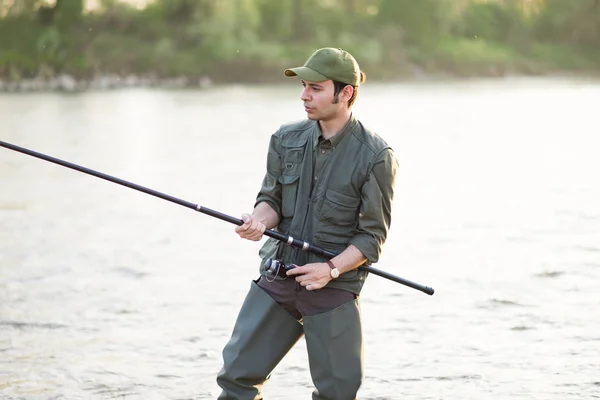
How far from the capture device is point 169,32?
6206cm

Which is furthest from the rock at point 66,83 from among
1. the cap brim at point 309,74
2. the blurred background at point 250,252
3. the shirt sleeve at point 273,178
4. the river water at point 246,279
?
the cap brim at point 309,74

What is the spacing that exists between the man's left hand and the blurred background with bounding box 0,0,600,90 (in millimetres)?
44357

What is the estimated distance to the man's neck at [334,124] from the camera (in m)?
3.93

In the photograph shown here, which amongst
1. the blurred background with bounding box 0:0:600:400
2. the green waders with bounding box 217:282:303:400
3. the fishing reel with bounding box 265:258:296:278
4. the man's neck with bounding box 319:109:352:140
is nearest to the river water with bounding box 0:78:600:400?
the blurred background with bounding box 0:0:600:400

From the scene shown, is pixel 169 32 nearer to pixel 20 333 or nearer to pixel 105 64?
pixel 105 64

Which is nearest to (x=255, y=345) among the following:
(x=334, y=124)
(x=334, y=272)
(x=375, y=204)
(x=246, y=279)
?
(x=334, y=272)

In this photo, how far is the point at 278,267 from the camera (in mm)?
3934

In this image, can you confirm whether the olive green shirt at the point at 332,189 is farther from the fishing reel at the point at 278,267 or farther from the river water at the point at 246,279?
the river water at the point at 246,279

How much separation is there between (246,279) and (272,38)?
5797cm

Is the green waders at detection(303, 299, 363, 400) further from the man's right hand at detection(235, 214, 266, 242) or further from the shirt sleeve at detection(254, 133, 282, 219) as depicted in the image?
the shirt sleeve at detection(254, 133, 282, 219)

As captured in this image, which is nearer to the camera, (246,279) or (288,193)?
(288,193)

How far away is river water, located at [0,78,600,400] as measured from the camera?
5.66 metres

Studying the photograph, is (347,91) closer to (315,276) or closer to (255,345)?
(315,276)

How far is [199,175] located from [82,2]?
156ft
